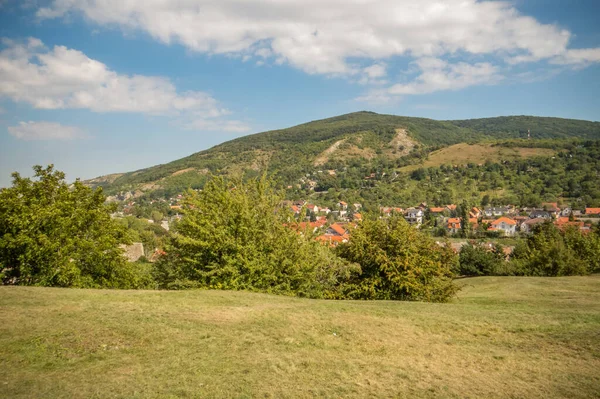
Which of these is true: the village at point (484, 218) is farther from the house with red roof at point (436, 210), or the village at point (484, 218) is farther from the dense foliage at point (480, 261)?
the dense foliage at point (480, 261)

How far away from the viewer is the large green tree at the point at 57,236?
1703cm

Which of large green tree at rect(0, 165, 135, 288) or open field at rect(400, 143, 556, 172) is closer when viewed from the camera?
large green tree at rect(0, 165, 135, 288)

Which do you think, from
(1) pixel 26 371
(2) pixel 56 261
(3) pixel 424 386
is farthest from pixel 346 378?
(2) pixel 56 261

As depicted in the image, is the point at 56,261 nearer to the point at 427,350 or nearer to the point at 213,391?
the point at 213,391

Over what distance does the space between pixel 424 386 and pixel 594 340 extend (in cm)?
640

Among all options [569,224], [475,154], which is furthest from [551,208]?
[569,224]

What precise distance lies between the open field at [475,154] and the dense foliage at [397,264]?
165875 mm

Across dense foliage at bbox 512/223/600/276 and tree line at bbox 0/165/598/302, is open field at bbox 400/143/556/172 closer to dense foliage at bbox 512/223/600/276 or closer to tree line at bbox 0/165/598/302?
dense foliage at bbox 512/223/600/276

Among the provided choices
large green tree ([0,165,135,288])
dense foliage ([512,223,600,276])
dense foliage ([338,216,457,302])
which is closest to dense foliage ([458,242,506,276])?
dense foliage ([512,223,600,276])

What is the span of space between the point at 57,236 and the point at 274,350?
47.1 ft

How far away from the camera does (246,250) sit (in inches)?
740

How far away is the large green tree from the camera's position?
17031mm

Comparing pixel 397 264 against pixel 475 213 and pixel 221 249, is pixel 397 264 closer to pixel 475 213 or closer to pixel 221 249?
pixel 221 249

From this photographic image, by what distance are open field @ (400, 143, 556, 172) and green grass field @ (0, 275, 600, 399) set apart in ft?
577
